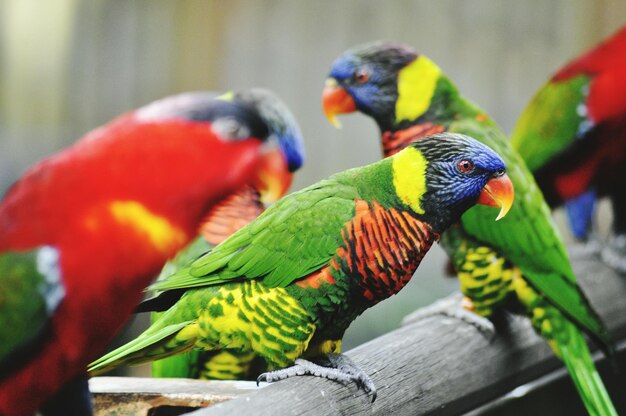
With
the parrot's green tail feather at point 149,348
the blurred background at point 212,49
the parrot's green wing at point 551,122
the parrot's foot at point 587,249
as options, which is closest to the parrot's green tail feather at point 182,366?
the parrot's green tail feather at point 149,348

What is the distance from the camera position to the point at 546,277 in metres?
1.53

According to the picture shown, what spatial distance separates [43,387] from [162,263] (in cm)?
19

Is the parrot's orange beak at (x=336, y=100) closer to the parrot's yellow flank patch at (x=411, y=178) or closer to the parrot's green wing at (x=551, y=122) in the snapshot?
the parrot's yellow flank patch at (x=411, y=178)

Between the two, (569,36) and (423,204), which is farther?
(569,36)

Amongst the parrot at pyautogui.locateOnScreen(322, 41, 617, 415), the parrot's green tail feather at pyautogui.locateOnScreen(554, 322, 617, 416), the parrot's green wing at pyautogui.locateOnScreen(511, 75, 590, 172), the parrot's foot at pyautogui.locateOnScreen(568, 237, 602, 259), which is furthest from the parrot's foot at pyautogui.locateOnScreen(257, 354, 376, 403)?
the parrot's foot at pyautogui.locateOnScreen(568, 237, 602, 259)

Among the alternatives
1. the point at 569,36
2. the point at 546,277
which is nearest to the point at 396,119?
the point at 546,277

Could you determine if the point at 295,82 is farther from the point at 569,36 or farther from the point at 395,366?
the point at 395,366

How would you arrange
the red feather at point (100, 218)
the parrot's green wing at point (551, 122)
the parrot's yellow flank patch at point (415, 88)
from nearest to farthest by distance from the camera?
the red feather at point (100, 218) < the parrot's yellow flank patch at point (415, 88) < the parrot's green wing at point (551, 122)

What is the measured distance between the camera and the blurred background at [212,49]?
3.24 metres

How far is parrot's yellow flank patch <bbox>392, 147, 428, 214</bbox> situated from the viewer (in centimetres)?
115

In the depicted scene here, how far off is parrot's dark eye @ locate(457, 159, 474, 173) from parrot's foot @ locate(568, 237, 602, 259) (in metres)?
1.41

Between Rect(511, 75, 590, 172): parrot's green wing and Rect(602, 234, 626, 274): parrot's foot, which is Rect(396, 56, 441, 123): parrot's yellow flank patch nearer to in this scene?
Rect(511, 75, 590, 172): parrot's green wing

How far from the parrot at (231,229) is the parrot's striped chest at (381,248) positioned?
0.71 feet

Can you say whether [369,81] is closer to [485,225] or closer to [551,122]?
[485,225]
